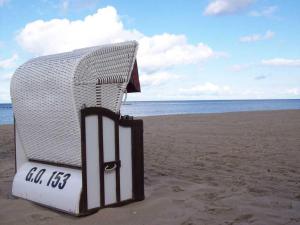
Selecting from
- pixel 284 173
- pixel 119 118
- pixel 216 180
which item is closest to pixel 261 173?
pixel 284 173

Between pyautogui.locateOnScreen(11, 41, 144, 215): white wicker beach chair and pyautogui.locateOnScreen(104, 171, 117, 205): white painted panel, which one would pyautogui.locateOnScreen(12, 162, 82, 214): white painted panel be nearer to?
pyautogui.locateOnScreen(11, 41, 144, 215): white wicker beach chair

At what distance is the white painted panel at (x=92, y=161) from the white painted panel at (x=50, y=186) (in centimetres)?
16

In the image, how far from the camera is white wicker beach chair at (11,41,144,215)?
5703mm

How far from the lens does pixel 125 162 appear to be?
6258 mm

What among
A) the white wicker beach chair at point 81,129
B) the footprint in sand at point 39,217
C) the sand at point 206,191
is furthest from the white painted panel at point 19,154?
the footprint in sand at point 39,217

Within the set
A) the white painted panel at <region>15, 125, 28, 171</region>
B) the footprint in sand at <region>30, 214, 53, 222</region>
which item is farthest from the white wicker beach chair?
the white painted panel at <region>15, 125, 28, 171</region>

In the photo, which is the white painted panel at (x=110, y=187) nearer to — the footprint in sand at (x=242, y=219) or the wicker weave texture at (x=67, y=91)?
the wicker weave texture at (x=67, y=91)

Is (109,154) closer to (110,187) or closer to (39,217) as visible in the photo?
(110,187)

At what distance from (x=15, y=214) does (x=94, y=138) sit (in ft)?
4.95

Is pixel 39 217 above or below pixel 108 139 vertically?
below

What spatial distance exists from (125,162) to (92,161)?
64cm

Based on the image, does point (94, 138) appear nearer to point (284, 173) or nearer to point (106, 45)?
point (106, 45)

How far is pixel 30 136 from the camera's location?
22.0 ft

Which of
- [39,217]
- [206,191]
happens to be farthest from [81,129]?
[206,191]
